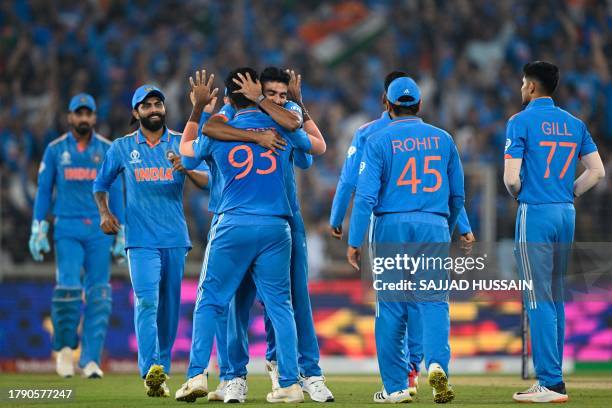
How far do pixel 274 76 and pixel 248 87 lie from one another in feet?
1.56

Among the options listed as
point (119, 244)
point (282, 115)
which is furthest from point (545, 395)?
point (119, 244)

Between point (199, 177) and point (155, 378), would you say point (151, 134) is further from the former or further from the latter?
point (155, 378)

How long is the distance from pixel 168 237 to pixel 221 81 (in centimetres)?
1055

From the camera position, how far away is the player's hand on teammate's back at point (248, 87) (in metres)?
9.23

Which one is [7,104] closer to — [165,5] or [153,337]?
[165,5]

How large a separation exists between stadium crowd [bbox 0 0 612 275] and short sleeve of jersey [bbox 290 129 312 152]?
908cm

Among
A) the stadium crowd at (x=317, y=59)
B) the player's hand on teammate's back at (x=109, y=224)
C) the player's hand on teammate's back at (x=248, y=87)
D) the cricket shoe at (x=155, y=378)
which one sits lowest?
the cricket shoe at (x=155, y=378)

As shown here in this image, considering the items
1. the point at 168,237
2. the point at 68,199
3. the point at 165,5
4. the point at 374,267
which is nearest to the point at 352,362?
the point at 68,199

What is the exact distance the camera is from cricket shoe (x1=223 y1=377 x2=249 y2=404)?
948cm

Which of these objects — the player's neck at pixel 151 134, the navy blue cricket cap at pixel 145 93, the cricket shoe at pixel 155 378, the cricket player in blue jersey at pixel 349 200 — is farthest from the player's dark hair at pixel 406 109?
the cricket shoe at pixel 155 378

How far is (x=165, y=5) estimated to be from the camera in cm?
2309

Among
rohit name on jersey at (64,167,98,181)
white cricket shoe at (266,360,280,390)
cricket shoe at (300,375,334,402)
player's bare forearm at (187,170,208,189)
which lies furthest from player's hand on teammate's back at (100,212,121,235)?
rohit name on jersey at (64,167,98,181)

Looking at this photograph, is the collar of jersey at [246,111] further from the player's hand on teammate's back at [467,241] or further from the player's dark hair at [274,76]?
the player's hand on teammate's back at [467,241]

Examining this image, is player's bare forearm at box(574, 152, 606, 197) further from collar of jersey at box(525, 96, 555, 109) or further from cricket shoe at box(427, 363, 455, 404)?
cricket shoe at box(427, 363, 455, 404)
